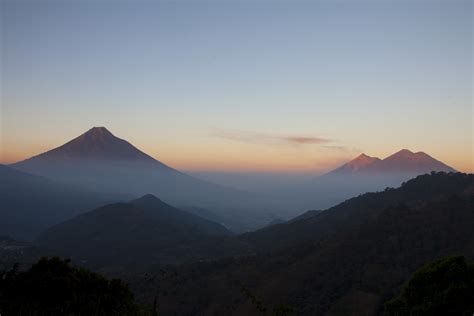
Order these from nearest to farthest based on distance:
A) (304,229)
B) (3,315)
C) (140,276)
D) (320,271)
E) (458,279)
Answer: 1. (3,315)
2. (458,279)
3. (320,271)
4. (140,276)
5. (304,229)

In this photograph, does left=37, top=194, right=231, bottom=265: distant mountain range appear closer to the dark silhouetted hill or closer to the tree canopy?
the dark silhouetted hill

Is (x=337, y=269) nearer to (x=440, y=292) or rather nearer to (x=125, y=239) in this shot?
(x=440, y=292)

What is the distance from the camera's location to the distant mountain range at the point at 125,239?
110 metres

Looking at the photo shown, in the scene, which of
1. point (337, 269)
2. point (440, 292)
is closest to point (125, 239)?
point (337, 269)

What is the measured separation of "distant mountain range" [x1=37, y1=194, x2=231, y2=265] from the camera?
110 metres

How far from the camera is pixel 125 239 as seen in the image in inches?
5113

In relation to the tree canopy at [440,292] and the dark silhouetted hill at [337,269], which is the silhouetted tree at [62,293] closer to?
the tree canopy at [440,292]

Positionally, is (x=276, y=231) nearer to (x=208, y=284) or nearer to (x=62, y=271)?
(x=208, y=284)

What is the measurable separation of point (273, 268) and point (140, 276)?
84.9ft

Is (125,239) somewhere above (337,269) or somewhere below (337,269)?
below

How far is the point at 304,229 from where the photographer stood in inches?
4168

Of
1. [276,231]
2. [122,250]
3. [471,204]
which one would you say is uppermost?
[471,204]

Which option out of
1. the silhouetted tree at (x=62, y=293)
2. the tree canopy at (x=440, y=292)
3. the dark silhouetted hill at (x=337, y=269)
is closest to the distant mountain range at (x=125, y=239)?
the dark silhouetted hill at (x=337, y=269)

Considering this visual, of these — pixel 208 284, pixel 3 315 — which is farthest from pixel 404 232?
pixel 3 315
